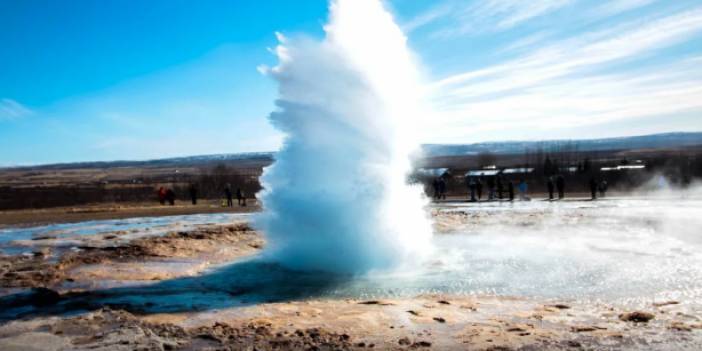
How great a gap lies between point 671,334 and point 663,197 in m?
21.8

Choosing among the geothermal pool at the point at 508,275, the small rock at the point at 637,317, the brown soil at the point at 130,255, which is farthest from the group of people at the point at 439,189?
the small rock at the point at 637,317

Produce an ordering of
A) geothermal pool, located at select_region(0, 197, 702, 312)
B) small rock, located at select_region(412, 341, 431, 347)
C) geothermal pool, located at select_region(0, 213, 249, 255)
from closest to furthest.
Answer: small rock, located at select_region(412, 341, 431, 347) → geothermal pool, located at select_region(0, 197, 702, 312) → geothermal pool, located at select_region(0, 213, 249, 255)

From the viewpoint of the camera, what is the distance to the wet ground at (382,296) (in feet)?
20.4

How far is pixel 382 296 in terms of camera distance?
8352 millimetres

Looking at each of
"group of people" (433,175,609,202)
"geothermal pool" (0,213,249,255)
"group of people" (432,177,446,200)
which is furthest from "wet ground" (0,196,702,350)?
"group of people" (432,177,446,200)

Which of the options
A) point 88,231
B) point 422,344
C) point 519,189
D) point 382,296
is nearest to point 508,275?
point 382,296

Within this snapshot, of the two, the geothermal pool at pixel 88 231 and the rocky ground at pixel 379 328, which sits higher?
the rocky ground at pixel 379 328

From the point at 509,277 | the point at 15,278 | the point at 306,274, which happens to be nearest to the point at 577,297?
the point at 509,277

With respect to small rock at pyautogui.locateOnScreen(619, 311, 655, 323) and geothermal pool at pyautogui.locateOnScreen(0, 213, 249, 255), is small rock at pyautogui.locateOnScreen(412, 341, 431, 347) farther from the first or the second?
geothermal pool at pyautogui.locateOnScreen(0, 213, 249, 255)

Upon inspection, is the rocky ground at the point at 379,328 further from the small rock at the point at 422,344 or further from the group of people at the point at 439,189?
the group of people at the point at 439,189

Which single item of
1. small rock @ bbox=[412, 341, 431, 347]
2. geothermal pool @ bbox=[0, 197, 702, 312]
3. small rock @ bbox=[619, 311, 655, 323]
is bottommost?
geothermal pool @ bbox=[0, 197, 702, 312]

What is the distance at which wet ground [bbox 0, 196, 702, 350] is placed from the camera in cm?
621

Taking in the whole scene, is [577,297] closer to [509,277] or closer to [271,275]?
[509,277]

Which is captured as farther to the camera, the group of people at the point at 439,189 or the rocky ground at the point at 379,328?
the group of people at the point at 439,189
